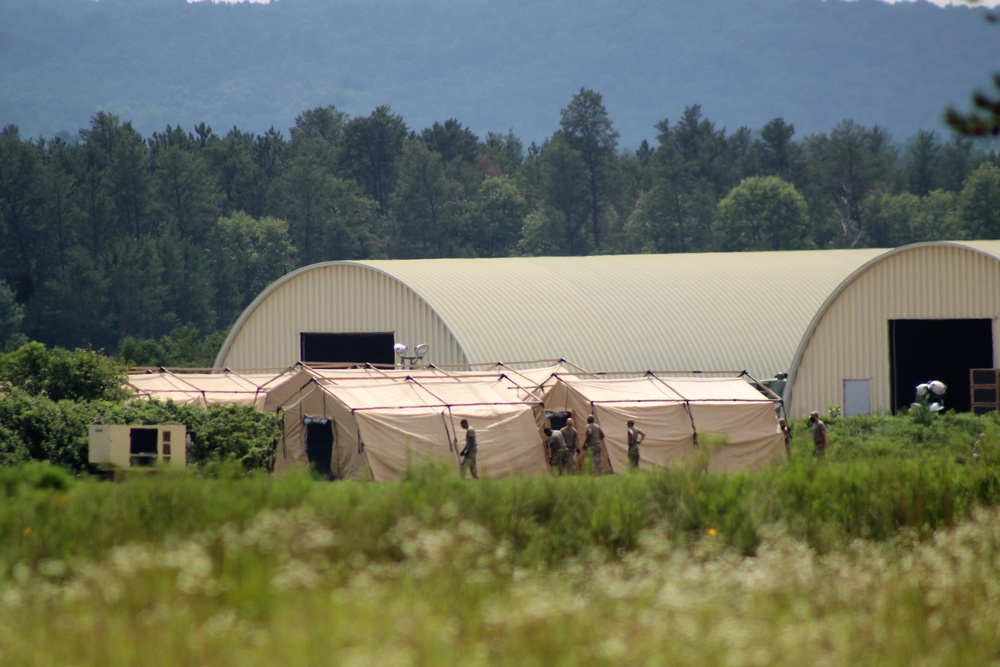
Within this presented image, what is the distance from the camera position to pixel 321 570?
43.5 ft

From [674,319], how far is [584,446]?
44.9 ft

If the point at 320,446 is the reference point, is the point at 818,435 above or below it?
above

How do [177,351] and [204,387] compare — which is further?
[177,351]

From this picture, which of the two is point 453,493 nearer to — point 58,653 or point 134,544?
point 134,544

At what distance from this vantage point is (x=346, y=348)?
44344 millimetres

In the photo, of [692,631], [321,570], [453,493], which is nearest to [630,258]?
[453,493]

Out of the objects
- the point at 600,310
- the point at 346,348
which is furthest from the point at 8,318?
the point at 600,310

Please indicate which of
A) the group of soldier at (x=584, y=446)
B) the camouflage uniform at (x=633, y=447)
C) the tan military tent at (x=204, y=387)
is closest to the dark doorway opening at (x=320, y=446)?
the tan military tent at (x=204, y=387)

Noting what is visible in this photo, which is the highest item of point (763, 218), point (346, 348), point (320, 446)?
point (763, 218)

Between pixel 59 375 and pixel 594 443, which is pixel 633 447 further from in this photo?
pixel 59 375

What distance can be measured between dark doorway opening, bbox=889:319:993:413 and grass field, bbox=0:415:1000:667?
20760 millimetres

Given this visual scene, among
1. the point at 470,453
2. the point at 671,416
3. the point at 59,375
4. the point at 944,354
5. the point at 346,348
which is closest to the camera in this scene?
the point at 470,453

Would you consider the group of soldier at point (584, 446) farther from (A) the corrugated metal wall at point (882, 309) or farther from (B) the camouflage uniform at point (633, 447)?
(A) the corrugated metal wall at point (882, 309)

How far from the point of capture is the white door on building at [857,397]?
37.3 meters
